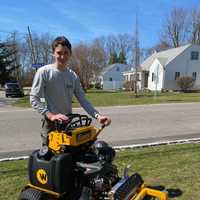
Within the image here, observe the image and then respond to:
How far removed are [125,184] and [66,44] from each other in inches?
60.5

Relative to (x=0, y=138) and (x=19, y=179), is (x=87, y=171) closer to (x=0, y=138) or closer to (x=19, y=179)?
(x=19, y=179)

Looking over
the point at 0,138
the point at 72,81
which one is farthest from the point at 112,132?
the point at 72,81

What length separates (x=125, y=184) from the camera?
316cm

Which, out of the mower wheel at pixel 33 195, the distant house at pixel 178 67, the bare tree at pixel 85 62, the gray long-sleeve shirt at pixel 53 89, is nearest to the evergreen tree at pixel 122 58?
the bare tree at pixel 85 62

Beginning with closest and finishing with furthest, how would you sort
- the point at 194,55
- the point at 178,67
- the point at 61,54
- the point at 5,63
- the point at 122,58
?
1. the point at 61,54
2. the point at 5,63
3. the point at 178,67
4. the point at 194,55
5. the point at 122,58

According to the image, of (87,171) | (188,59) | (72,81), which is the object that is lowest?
(87,171)

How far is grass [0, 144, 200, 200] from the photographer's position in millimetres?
4277

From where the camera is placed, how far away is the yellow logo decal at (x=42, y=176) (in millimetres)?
2984

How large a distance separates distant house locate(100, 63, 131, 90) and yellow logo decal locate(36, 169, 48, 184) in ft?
181

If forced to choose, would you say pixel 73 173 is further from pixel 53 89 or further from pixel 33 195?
pixel 53 89

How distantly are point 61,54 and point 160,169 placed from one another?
276 centimetres

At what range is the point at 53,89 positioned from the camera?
11.1ft

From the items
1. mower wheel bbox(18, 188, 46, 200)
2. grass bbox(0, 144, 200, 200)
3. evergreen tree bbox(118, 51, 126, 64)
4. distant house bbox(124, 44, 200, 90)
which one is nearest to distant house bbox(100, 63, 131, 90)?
evergreen tree bbox(118, 51, 126, 64)

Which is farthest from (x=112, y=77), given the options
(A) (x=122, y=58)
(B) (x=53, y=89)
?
(B) (x=53, y=89)
